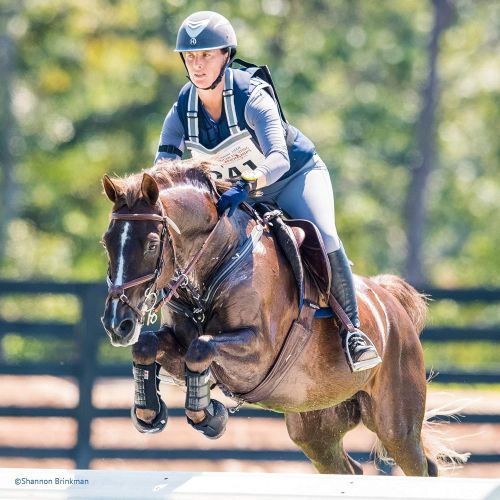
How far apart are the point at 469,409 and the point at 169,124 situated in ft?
16.7

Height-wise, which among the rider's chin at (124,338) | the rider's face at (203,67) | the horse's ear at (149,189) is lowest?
the rider's chin at (124,338)

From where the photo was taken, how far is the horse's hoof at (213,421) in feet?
16.2

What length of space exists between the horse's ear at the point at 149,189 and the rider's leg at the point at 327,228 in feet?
3.54

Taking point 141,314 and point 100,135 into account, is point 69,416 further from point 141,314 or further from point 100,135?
point 100,135

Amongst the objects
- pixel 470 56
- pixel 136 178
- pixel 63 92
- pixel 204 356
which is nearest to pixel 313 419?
pixel 204 356

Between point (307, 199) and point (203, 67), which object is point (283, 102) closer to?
point (307, 199)

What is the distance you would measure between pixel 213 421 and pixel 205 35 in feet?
5.84

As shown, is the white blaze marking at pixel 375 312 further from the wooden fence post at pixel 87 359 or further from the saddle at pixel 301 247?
the wooden fence post at pixel 87 359

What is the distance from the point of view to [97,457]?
9.47 metres

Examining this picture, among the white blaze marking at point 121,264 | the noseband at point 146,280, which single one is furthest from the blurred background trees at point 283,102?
the white blaze marking at point 121,264

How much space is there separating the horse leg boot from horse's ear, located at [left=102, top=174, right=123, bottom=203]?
64 centimetres

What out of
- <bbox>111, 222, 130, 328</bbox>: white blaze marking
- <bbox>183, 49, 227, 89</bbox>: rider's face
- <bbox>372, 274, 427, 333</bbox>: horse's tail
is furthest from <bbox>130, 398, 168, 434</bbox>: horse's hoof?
<bbox>372, 274, 427, 333</bbox>: horse's tail

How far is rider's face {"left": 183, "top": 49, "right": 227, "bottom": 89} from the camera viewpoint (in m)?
5.23

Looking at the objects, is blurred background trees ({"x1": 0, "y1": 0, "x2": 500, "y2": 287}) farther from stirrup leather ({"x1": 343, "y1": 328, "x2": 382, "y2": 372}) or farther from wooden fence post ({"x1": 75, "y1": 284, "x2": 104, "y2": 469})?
stirrup leather ({"x1": 343, "y1": 328, "x2": 382, "y2": 372})
